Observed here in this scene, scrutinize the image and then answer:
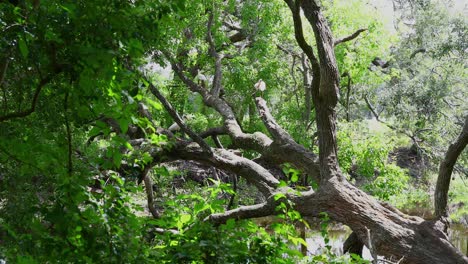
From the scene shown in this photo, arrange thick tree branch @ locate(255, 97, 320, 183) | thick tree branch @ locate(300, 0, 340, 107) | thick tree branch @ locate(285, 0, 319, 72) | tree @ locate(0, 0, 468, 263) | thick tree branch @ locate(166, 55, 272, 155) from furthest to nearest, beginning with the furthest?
thick tree branch @ locate(166, 55, 272, 155), thick tree branch @ locate(255, 97, 320, 183), thick tree branch @ locate(300, 0, 340, 107), thick tree branch @ locate(285, 0, 319, 72), tree @ locate(0, 0, 468, 263)

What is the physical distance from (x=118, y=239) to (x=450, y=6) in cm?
1958

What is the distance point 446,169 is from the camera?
6.15 meters

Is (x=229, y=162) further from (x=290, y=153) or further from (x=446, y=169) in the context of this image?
(x=446, y=169)

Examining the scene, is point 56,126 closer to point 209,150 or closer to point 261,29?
point 209,150

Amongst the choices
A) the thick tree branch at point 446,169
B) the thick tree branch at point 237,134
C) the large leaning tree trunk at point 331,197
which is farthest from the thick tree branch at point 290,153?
the thick tree branch at point 446,169

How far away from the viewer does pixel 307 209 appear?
259 inches

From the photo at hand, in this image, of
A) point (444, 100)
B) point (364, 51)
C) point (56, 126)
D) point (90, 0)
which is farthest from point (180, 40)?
point (444, 100)

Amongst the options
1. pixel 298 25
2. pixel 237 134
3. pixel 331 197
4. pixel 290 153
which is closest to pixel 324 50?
pixel 298 25

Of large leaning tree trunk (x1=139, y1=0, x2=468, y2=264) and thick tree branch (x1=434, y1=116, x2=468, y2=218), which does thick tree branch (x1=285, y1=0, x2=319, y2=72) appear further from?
thick tree branch (x1=434, y1=116, x2=468, y2=218)

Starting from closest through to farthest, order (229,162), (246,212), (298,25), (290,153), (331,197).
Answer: (298,25) < (331,197) < (246,212) < (290,153) < (229,162)

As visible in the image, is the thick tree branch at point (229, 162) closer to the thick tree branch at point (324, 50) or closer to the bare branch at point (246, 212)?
the bare branch at point (246, 212)

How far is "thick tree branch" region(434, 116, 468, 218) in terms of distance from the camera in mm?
5930

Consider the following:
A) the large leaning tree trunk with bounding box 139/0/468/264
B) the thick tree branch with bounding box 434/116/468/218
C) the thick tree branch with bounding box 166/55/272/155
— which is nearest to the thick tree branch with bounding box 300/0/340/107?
the large leaning tree trunk with bounding box 139/0/468/264

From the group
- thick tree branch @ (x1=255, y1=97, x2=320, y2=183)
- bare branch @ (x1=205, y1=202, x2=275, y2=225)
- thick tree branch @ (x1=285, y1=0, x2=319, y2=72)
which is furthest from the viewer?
thick tree branch @ (x1=255, y1=97, x2=320, y2=183)
